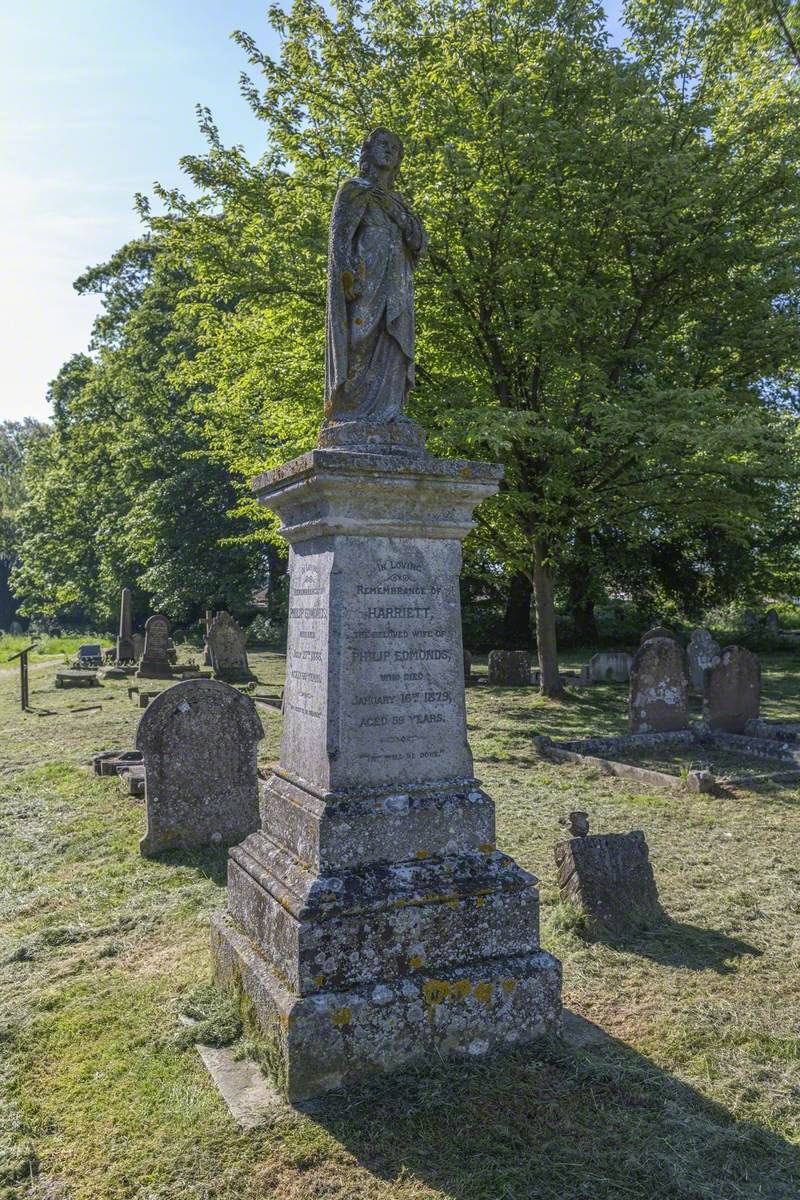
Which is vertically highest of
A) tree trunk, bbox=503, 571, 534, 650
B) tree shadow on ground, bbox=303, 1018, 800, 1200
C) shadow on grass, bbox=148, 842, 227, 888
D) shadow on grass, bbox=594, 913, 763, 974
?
tree trunk, bbox=503, 571, 534, 650

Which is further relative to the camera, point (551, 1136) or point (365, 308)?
point (365, 308)

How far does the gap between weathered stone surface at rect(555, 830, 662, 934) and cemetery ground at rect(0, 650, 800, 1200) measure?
14 cm

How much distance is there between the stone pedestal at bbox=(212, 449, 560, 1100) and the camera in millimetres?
3646

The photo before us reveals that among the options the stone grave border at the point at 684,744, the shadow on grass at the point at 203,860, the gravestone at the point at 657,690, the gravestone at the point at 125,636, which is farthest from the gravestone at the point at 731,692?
the gravestone at the point at 125,636

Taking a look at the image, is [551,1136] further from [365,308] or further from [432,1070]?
[365,308]

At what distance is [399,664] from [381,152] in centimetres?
268

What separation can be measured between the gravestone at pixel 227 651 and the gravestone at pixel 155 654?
2.10 meters

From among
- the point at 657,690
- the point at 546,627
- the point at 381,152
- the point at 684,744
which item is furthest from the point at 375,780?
the point at 546,627

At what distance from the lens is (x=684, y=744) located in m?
12.1

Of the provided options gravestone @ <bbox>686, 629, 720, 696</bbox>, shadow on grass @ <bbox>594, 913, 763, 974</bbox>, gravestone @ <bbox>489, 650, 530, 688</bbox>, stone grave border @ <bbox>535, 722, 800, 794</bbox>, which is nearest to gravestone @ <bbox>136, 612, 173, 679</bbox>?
gravestone @ <bbox>489, 650, 530, 688</bbox>

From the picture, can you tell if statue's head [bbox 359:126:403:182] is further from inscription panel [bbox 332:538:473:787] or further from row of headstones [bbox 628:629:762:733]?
row of headstones [bbox 628:629:762:733]

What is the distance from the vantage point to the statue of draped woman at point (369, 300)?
431cm

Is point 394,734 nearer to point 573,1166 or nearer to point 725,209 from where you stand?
point 573,1166

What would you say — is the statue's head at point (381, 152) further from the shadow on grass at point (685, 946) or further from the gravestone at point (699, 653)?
the gravestone at point (699, 653)
